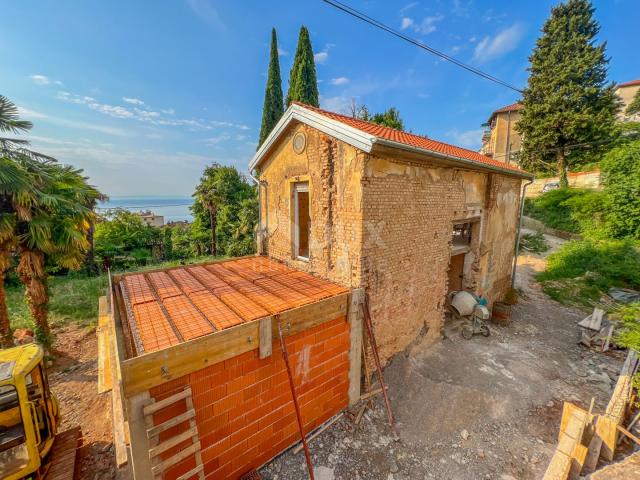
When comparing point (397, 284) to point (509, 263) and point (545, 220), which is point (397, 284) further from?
point (545, 220)

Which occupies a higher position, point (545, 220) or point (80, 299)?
point (545, 220)

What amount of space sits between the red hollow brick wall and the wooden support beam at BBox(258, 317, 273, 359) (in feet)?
0.40

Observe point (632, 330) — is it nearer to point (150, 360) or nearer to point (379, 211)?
point (379, 211)

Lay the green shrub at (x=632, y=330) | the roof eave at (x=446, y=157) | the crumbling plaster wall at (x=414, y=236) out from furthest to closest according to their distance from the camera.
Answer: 1. the crumbling plaster wall at (x=414, y=236)
2. the roof eave at (x=446, y=157)
3. the green shrub at (x=632, y=330)

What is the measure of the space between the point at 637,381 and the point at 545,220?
1894 centimetres

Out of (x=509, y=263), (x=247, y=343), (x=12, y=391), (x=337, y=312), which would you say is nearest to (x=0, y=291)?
(x=12, y=391)

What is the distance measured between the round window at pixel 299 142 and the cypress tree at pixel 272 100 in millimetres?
20529

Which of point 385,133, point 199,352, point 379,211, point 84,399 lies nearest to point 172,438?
point 199,352

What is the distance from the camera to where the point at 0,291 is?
21.9ft

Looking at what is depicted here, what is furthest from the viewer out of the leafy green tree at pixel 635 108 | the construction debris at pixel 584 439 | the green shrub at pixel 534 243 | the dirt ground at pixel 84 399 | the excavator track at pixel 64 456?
the leafy green tree at pixel 635 108

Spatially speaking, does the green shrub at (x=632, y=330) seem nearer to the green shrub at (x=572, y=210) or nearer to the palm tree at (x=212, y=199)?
the green shrub at (x=572, y=210)

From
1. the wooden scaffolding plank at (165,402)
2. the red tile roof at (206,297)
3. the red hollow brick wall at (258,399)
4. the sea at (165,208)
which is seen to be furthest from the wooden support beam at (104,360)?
the sea at (165,208)

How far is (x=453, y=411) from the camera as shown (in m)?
5.40

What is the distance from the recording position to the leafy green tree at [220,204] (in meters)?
22.0
